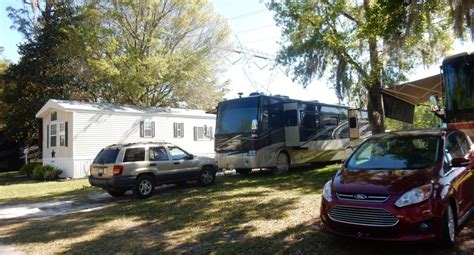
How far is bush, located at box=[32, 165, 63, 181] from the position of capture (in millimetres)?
19562

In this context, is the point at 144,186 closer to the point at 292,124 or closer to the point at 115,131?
the point at 292,124

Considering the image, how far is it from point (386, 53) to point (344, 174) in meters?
7.23

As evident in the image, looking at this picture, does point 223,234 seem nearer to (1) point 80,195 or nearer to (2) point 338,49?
(1) point 80,195

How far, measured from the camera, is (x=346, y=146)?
18938 millimetres

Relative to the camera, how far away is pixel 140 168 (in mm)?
11625

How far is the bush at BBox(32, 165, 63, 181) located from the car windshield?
1677 centimetres

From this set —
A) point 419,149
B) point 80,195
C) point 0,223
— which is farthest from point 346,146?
point 0,223

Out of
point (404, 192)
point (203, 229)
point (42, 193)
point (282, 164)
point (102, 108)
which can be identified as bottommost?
point (203, 229)

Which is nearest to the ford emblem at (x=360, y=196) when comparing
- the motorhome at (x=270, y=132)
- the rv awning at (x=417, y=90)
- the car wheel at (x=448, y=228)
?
the car wheel at (x=448, y=228)

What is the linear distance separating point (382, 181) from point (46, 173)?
17.9 metres

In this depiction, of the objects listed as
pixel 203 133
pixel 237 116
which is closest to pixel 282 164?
pixel 237 116

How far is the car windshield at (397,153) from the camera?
6.04 metres

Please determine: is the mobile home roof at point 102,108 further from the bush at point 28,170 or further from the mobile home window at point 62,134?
the bush at point 28,170

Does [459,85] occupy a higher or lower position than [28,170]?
higher
